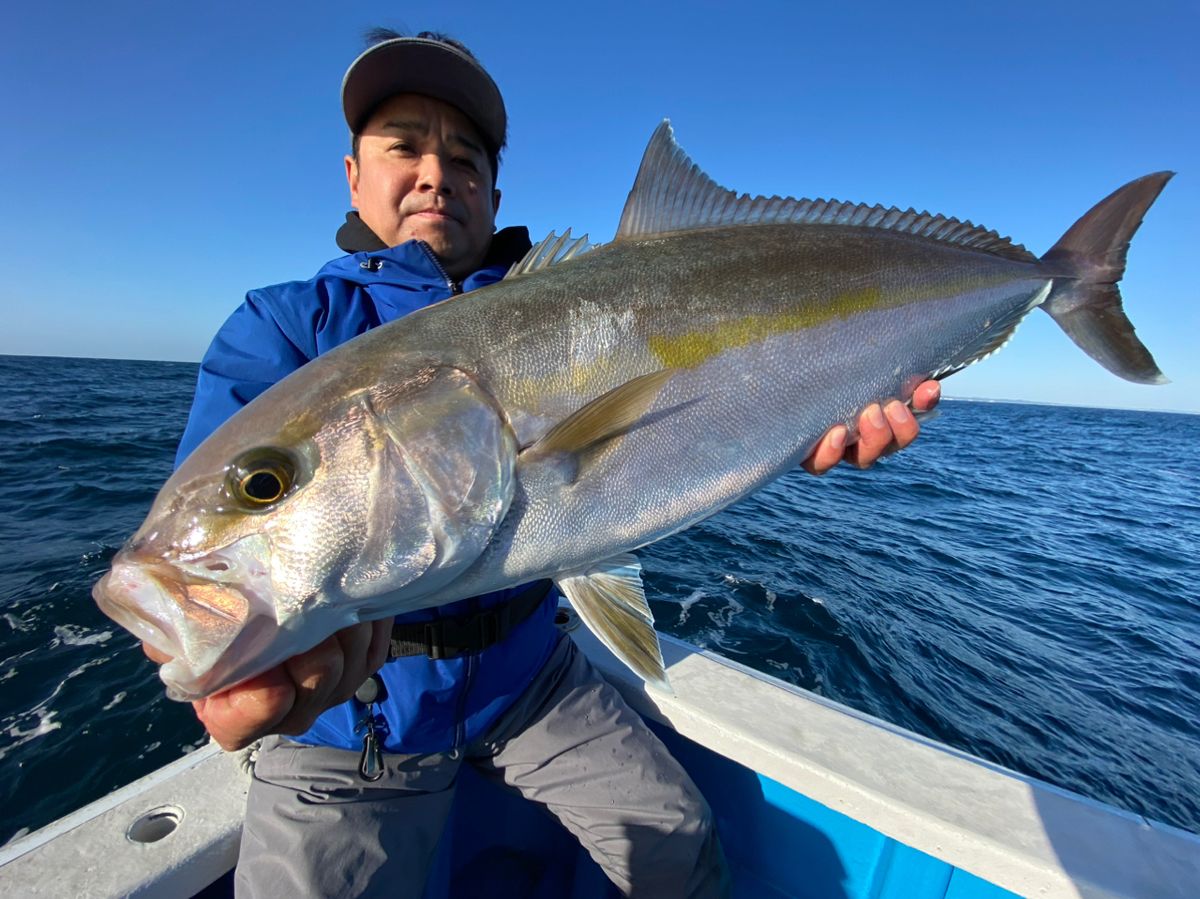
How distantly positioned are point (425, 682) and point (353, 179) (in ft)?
7.67

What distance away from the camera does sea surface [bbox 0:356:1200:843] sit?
4.76m

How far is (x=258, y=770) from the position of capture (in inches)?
83.6

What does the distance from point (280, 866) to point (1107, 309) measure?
3.84 metres

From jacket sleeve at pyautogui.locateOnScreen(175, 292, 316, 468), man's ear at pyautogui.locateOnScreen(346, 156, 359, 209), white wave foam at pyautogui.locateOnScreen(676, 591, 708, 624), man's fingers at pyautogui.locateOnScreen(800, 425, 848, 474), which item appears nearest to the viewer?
jacket sleeve at pyautogui.locateOnScreen(175, 292, 316, 468)

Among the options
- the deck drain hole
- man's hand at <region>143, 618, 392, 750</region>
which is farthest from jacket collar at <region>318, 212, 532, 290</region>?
the deck drain hole

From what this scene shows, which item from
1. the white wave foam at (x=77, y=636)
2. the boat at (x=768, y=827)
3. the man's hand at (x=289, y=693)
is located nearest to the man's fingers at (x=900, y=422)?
the boat at (x=768, y=827)

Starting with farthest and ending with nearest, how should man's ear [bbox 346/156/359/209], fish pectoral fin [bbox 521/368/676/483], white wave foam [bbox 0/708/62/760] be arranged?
white wave foam [bbox 0/708/62/760] < man's ear [bbox 346/156/359/209] < fish pectoral fin [bbox 521/368/676/483]

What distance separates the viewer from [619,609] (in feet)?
5.61

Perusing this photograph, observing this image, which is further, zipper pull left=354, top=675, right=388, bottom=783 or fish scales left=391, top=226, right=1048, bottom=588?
zipper pull left=354, top=675, right=388, bottom=783

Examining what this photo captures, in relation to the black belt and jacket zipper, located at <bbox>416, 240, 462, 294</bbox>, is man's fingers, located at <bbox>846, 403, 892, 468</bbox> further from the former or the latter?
jacket zipper, located at <bbox>416, 240, 462, 294</bbox>

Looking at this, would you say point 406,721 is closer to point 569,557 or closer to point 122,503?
point 569,557

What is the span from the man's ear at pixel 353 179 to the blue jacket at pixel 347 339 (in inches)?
23.3

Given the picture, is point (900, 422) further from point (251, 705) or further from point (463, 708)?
point (251, 705)

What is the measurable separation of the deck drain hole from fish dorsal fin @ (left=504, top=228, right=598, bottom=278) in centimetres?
230
